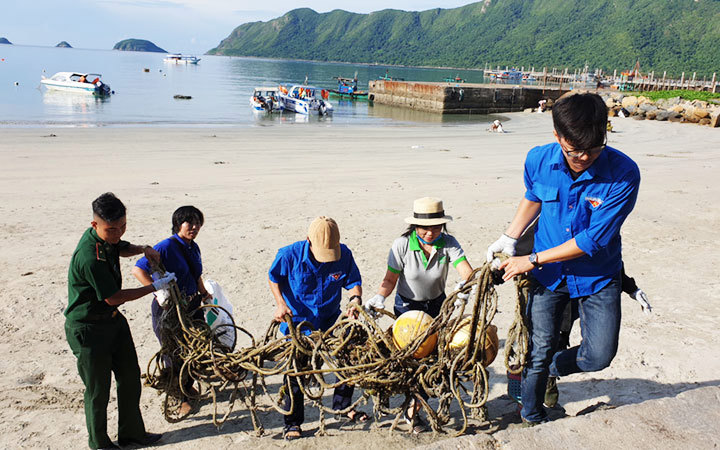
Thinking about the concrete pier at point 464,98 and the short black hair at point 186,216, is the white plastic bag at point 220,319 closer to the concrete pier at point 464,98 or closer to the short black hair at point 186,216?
the short black hair at point 186,216

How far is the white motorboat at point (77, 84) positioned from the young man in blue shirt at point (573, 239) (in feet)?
154

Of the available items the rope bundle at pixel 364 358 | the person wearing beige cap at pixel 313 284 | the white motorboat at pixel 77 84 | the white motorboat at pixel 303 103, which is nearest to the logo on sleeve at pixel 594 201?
the rope bundle at pixel 364 358

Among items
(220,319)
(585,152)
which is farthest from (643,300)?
(220,319)

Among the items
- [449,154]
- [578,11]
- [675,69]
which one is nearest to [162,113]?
[449,154]

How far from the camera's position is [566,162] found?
3064 millimetres

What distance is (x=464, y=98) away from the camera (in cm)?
4694

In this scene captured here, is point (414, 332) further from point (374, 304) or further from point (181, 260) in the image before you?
point (181, 260)

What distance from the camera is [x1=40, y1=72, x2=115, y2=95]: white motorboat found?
4316 centimetres

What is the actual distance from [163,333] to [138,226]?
491 cm

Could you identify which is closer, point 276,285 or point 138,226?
point 276,285

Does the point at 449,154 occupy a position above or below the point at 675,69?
below

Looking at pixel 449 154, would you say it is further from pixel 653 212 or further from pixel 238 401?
pixel 238 401

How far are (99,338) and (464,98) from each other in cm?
4665

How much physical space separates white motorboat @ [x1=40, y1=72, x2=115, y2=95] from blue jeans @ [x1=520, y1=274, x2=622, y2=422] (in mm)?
47070
